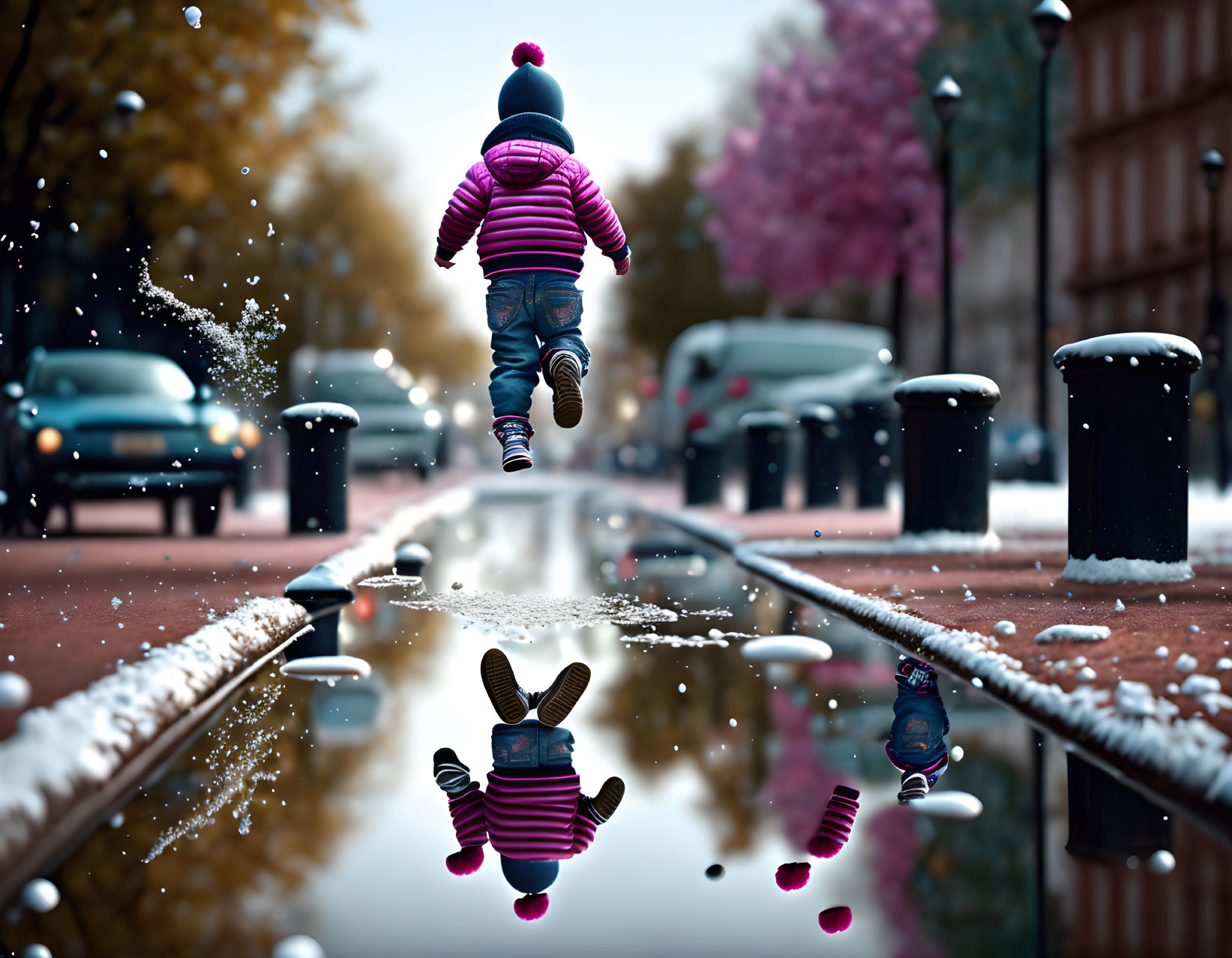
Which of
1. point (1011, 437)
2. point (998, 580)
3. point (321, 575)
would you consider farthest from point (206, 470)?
Answer: point (1011, 437)

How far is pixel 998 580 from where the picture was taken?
9.19 m

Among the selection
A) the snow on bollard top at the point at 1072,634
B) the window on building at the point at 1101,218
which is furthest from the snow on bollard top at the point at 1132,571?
the window on building at the point at 1101,218

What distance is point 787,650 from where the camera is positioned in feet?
22.4

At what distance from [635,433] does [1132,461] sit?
35.2 m

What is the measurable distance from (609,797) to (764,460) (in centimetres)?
1439

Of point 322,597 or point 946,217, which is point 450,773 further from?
point 946,217

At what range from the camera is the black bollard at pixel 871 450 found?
18000 mm

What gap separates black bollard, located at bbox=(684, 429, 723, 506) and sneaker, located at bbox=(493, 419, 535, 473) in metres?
13.4

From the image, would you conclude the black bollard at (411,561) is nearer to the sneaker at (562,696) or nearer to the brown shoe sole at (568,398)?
the brown shoe sole at (568,398)

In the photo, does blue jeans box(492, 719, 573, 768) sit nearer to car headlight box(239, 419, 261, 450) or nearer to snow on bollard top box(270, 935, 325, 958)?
snow on bollard top box(270, 935, 325, 958)

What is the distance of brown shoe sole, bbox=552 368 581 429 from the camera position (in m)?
7.22

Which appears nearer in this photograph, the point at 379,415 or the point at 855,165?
the point at 379,415

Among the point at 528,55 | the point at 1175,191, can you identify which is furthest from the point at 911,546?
the point at 1175,191

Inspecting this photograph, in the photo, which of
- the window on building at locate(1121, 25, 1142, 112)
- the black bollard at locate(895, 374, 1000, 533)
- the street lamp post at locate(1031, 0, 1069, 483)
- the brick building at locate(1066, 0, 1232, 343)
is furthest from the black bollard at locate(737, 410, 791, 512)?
the window on building at locate(1121, 25, 1142, 112)
